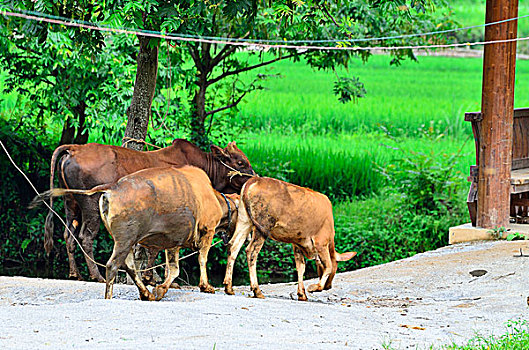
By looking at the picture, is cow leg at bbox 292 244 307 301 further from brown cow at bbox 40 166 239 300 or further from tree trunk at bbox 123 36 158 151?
tree trunk at bbox 123 36 158 151

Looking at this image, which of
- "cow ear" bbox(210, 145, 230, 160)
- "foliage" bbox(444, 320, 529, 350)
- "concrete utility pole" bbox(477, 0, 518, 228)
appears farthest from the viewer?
"concrete utility pole" bbox(477, 0, 518, 228)

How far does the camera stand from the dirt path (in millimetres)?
4461

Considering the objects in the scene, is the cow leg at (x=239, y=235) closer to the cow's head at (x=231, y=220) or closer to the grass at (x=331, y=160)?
the cow's head at (x=231, y=220)

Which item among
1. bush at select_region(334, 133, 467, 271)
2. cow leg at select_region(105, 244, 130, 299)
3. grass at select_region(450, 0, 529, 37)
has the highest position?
grass at select_region(450, 0, 529, 37)

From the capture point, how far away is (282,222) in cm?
636

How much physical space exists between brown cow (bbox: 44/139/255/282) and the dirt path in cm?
73

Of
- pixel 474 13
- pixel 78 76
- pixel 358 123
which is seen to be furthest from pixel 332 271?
pixel 474 13

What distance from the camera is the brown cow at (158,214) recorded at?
222 inches

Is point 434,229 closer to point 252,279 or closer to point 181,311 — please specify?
point 252,279

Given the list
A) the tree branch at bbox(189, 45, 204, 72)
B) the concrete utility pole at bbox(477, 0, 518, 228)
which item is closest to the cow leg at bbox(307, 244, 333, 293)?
the concrete utility pole at bbox(477, 0, 518, 228)

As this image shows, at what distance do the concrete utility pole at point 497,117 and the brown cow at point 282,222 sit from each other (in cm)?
320

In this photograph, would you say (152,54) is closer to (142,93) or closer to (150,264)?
(142,93)

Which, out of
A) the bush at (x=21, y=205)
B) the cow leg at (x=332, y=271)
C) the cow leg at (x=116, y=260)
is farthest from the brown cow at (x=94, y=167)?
the bush at (x=21, y=205)

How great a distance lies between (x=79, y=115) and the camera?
37.5 ft
